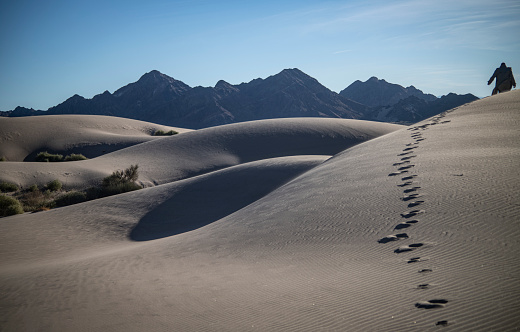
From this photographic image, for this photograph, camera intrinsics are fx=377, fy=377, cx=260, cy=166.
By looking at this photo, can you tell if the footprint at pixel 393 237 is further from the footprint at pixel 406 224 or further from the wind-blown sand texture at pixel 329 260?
the footprint at pixel 406 224

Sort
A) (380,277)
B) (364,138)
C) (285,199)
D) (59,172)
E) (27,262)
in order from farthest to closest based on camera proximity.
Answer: (364,138), (59,172), (285,199), (27,262), (380,277)

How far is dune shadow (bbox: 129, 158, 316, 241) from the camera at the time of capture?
15.0m

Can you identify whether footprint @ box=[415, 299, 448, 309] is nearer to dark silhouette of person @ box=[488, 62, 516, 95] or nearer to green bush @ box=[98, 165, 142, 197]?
green bush @ box=[98, 165, 142, 197]

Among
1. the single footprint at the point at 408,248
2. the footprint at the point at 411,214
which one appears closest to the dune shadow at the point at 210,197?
the footprint at the point at 411,214

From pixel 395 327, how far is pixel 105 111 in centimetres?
15442

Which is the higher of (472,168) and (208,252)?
(472,168)

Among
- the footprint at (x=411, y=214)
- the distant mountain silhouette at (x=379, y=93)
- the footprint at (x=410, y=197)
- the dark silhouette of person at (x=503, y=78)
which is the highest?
the distant mountain silhouette at (x=379, y=93)

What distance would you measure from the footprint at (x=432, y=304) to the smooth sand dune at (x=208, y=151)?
24.1 metres

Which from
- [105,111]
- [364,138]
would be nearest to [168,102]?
[105,111]

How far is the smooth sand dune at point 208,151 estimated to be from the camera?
26.8 m

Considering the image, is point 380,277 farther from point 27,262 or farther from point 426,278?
point 27,262

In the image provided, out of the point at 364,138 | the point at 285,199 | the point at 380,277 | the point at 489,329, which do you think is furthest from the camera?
the point at 364,138

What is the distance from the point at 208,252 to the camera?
8641 millimetres

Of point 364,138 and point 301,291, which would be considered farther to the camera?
point 364,138
